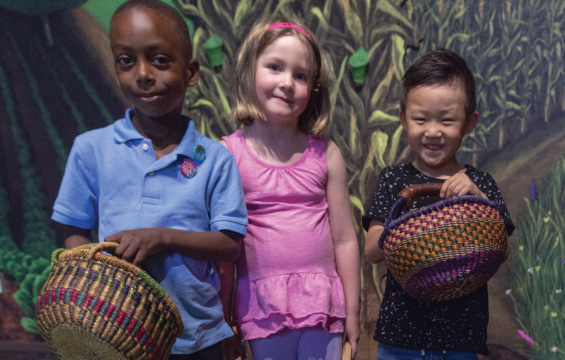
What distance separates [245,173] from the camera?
1799mm

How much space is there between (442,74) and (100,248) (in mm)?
1155

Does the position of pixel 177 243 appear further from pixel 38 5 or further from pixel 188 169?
pixel 38 5

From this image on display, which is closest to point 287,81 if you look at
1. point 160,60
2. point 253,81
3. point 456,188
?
point 253,81

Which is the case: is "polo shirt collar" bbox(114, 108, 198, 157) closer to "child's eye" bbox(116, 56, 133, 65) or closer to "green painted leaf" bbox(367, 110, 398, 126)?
"child's eye" bbox(116, 56, 133, 65)

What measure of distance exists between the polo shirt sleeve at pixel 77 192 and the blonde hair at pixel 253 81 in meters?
0.60

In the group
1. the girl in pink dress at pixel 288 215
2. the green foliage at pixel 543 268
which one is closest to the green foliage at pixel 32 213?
the girl in pink dress at pixel 288 215

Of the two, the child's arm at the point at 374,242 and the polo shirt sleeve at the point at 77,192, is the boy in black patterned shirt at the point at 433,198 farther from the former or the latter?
the polo shirt sleeve at the point at 77,192

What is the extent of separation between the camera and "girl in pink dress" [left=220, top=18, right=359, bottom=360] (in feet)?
5.61

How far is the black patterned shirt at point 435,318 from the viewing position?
160cm

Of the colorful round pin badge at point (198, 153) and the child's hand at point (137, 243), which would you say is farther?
the colorful round pin badge at point (198, 153)

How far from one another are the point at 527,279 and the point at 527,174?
22.7 inches

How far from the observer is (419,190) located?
1.52 m

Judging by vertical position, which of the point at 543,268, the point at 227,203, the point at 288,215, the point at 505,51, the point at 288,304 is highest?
the point at 505,51

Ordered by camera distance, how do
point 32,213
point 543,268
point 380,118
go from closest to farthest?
point 543,268
point 380,118
point 32,213
